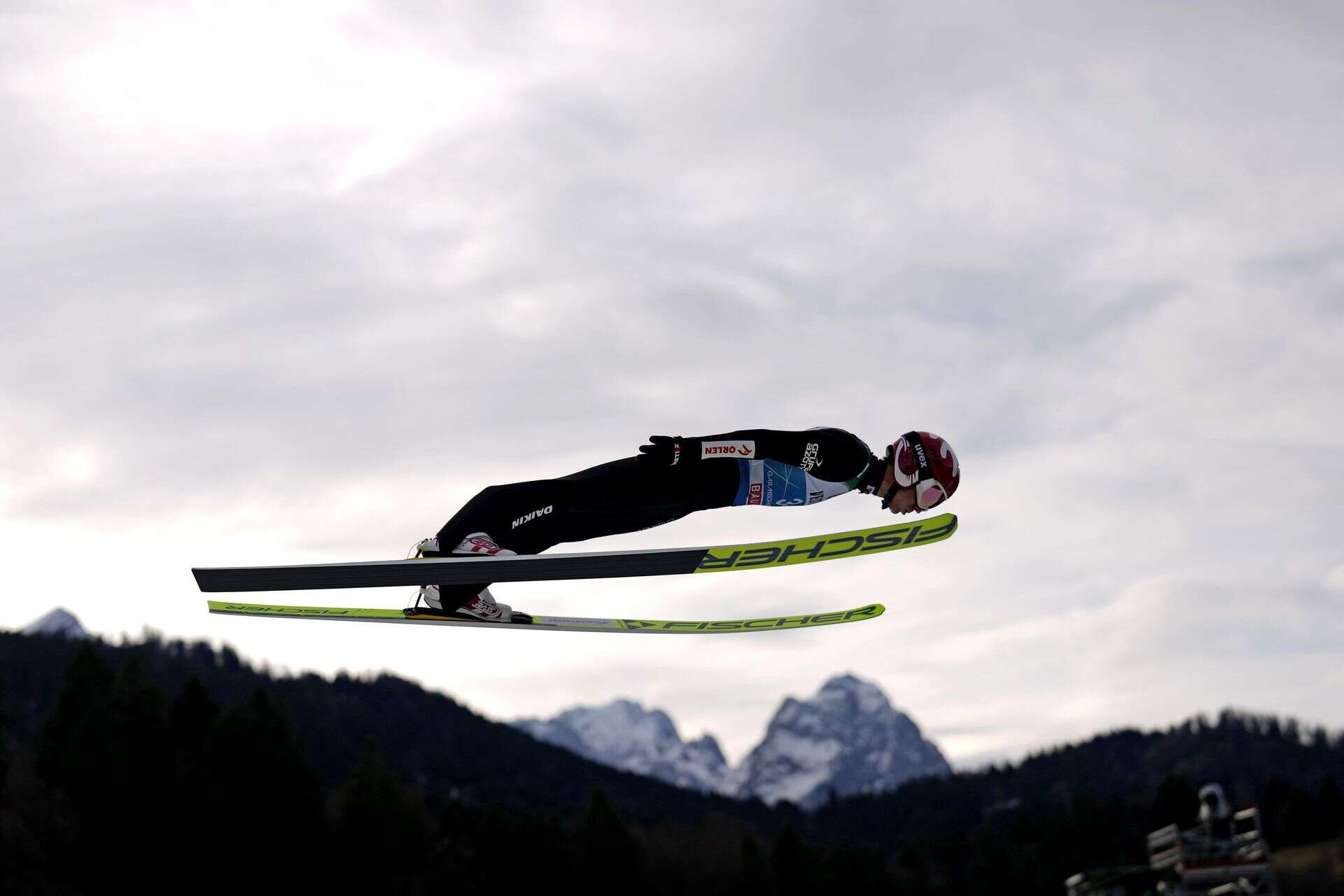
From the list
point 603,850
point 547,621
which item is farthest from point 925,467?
point 603,850

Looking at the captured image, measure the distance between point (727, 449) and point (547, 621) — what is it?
2.43 metres

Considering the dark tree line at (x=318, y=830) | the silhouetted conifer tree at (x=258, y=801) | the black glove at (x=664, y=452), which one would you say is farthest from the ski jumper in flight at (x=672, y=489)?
the dark tree line at (x=318, y=830)

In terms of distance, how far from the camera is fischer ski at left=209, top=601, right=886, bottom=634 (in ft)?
34.1

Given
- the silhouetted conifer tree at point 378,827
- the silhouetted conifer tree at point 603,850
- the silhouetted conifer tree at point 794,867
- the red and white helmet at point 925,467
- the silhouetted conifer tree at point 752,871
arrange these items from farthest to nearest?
the silhouetted conifer tree at point 752,871 < the silhouetted conifer tree at point 794,867 < the silhouetted conifer tree at point 603,850 < the silhouetted conifer tree at point 378,827 < the red and white helmet at point 925,467

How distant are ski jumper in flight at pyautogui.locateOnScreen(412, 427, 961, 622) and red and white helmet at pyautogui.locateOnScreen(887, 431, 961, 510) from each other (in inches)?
0.4

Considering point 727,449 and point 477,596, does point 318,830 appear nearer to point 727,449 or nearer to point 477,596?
point 477,596

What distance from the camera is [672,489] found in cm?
965

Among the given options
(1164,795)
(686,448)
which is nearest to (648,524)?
(686,448)

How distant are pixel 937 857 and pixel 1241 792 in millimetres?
87746

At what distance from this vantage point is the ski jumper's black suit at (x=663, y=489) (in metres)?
9.45

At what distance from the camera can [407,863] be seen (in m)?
72.8

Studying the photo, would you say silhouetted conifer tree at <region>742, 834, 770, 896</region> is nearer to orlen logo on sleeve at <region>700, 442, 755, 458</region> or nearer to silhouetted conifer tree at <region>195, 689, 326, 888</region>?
silhouetted conifer tree at <region>195, 689, 326, 888</region>

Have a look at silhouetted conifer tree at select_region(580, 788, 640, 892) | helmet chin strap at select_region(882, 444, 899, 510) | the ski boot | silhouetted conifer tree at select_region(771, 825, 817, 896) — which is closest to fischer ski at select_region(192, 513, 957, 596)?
the ski boot

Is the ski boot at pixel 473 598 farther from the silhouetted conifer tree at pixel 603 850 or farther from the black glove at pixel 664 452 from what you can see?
the silhouetted conifer tree at pixel 603 850
